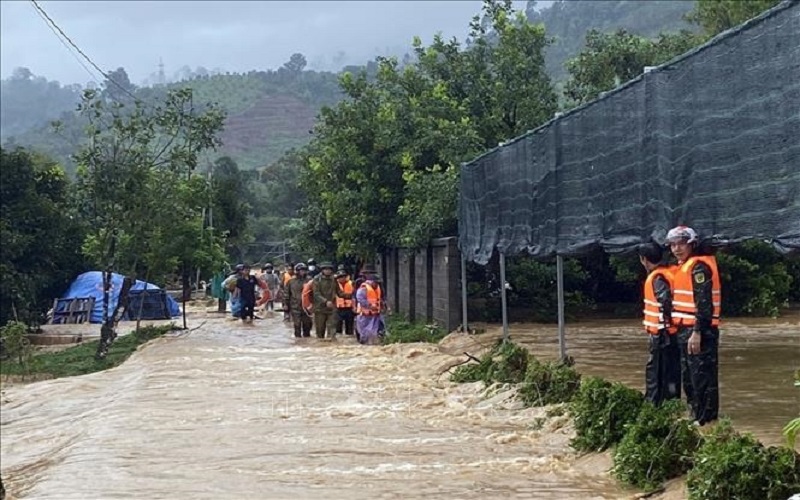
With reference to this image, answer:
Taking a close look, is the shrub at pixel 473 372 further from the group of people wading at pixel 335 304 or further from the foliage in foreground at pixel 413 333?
the group of people wading at pixel 335 304

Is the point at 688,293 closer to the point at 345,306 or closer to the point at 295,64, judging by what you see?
the point at 345,306

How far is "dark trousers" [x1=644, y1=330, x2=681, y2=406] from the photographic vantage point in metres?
9.48

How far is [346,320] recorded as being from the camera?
Answer: 969 inches

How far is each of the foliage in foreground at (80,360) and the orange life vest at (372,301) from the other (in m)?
5.65

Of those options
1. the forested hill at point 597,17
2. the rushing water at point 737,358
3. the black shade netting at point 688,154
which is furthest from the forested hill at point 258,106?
the black shade netting at point 688,154

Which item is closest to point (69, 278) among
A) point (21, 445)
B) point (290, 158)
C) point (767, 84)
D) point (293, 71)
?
point (21, 445)

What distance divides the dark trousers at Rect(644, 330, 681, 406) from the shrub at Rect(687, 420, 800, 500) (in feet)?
7.82

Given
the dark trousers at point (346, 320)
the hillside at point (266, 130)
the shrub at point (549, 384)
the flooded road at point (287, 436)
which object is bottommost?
the flooded road at point (287, 436)

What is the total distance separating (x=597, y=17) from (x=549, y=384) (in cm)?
10082

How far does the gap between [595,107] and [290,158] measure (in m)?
66.9

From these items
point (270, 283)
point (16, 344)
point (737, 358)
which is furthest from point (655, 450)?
point (270, 283)

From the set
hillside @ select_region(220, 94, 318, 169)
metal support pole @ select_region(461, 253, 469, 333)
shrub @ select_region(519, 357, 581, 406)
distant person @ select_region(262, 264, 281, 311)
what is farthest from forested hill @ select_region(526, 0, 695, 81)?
shrub @ select_region(519, 357, 581, 406)

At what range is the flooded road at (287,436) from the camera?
29.7 ft

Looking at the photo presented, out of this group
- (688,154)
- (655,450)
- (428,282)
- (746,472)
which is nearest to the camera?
(746,472)
